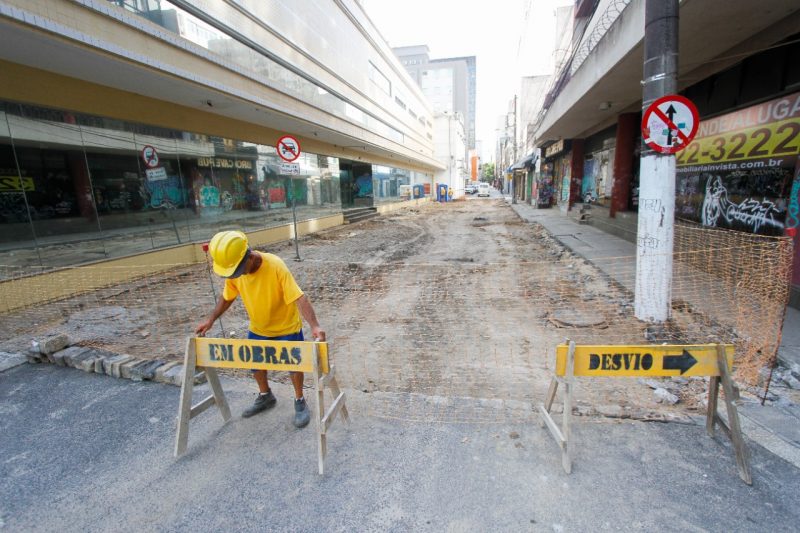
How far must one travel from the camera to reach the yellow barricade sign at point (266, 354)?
2.57m

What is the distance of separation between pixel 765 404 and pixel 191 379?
4.63 metres

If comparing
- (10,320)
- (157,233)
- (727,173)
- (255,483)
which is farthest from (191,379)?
(727,173)

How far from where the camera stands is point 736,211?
6.64m

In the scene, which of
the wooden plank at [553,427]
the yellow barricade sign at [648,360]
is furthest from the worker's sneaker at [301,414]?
the yellow barricade sign at [648,360]

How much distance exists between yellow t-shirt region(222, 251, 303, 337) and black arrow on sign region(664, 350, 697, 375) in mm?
2538

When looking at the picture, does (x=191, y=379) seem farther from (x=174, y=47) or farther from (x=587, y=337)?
(x=174, y=47)

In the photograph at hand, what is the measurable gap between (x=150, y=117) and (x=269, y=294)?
884 cm

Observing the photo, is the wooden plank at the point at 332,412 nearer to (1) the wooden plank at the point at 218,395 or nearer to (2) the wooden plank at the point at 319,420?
(2) the wooden plank at the point at 319,420

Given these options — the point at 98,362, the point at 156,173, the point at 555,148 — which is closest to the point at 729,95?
the point at 98,362

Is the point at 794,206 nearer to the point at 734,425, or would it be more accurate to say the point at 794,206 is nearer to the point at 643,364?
the point at 734,425

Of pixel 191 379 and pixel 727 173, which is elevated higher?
pixel 727 173

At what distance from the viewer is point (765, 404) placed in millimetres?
3137

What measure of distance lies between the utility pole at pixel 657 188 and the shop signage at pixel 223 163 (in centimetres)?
1076

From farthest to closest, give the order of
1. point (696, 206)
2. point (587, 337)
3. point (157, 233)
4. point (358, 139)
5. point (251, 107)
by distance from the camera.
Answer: point (358, 139) < point (251, 107) < point (157, 233) < point (696, 206) < point (587, 337)
